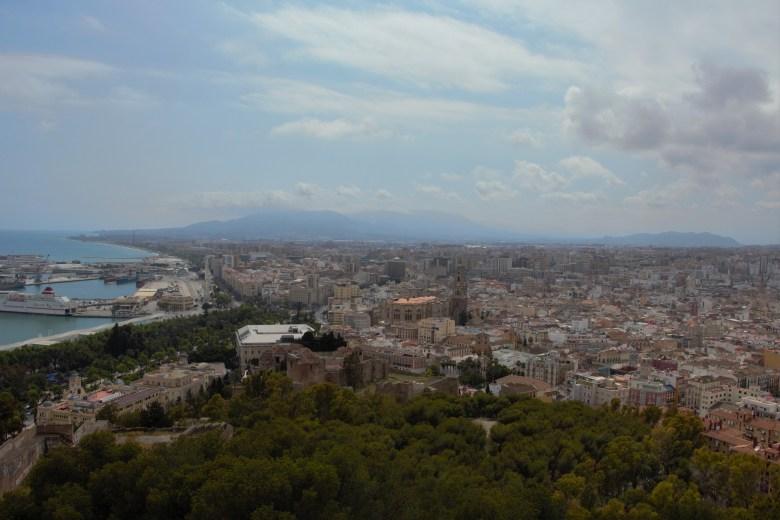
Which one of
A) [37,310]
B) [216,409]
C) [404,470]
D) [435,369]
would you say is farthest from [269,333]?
[37,310]

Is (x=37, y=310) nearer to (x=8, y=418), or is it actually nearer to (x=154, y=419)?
(x=8, y=418)

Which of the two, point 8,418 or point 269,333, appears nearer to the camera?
point 8,418

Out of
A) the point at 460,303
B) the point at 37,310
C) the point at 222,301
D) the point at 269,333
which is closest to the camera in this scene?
the point at 269,333

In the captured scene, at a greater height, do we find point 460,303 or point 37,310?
point 460,303

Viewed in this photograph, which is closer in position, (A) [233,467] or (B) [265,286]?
(A) [233,467]

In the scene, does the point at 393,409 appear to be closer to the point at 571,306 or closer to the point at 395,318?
the point at 395,318

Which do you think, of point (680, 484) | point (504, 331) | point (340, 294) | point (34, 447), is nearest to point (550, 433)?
point (680, 484)

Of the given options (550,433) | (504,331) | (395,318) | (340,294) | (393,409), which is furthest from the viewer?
(340,294)
